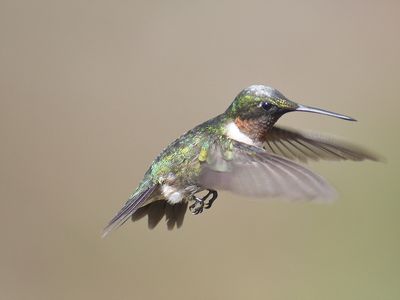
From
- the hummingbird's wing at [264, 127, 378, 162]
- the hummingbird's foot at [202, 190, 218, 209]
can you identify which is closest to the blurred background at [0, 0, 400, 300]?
the hummingbird's wing at [264, 127, 378, 162]

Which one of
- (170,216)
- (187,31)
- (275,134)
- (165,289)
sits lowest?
(165,289)

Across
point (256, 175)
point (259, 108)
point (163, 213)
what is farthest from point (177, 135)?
point (256, 175)

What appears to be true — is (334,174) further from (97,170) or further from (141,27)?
(141,27)

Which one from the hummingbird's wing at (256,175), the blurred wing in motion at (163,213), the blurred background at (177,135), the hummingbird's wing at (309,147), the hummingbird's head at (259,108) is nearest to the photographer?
the hummingbird's wing at (256,175)

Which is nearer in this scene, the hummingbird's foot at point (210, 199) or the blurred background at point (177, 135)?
the hummingbird's foot at point (210, 199)

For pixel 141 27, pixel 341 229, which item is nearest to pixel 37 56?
pixel 141 27

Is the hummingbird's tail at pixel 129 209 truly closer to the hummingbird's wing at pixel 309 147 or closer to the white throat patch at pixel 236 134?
the white throat patch at pixel 236 134

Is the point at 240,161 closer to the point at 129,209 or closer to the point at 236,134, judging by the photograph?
the point at 236,134

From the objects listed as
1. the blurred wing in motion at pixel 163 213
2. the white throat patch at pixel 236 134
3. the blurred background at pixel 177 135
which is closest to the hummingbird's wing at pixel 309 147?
the white throat patch at pixel 236 134
